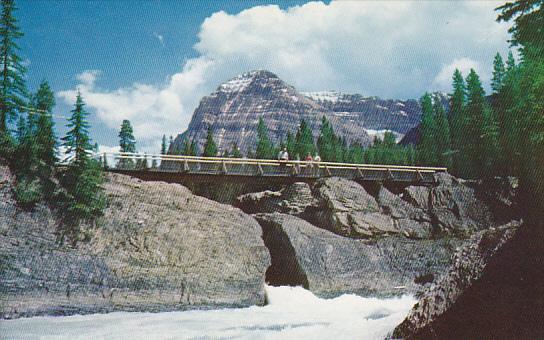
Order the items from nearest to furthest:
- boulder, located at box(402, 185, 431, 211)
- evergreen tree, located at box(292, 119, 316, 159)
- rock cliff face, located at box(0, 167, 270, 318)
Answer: rock cliff face, located at box(0, 167, 270, 318), boulder, located at box(402, 185, 431, 211), evergreen tree, located at box(292, 119, 316, 159)

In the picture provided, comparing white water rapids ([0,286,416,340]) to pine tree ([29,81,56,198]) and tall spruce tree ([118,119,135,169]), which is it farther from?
tall spruce tree ([118,119,135,169])

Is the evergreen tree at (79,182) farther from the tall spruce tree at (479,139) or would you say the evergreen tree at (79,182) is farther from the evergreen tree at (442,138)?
the evergreen tree at (442,138)

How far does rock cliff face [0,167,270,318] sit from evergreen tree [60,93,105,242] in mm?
574

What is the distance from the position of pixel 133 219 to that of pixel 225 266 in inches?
183

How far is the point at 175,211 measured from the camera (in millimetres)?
20609

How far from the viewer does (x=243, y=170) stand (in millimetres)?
25797

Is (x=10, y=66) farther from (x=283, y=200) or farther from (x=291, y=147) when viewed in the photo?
(x=291, y=147)

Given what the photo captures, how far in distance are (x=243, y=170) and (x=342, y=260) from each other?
26.2 ft

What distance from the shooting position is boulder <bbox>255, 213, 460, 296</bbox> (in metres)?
20.9

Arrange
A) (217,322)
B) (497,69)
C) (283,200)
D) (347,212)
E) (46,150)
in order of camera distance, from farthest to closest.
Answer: (497,69)
(283,200)
(347,212)
(46,150)
(217,322)

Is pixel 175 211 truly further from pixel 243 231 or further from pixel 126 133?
pixel 126 133

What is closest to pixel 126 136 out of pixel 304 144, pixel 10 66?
pixel 10 66

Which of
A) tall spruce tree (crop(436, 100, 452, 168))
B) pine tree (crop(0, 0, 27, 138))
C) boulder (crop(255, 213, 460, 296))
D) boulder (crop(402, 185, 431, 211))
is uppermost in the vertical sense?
tall spruce tree (crop(436, 100, 452, 168))

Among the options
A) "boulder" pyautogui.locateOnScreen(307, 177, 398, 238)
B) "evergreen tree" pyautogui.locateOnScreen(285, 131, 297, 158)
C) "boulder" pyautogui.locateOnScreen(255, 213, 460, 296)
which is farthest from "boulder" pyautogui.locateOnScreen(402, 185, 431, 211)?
"evergreen tree" pyautogui.locateOnScreen(285, 131, 297, 158)
